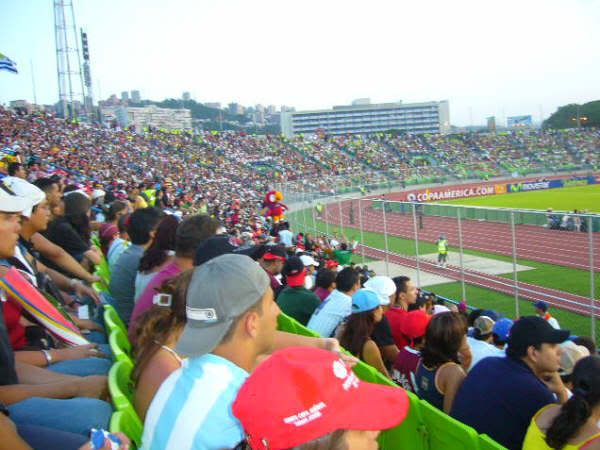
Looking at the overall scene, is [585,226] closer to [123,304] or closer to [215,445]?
[123,304]

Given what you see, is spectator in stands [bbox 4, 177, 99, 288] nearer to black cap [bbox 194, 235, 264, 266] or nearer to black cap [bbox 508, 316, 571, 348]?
black cap [bbox 194, 235, 264, 266]

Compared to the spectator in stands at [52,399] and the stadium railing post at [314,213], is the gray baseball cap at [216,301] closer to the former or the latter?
the spectator in stands at [52,399]

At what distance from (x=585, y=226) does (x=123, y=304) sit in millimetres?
6962

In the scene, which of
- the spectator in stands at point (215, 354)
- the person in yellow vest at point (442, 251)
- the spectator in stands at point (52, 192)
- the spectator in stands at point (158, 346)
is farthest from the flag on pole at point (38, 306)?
the person in yellow vest at point (442, 251)

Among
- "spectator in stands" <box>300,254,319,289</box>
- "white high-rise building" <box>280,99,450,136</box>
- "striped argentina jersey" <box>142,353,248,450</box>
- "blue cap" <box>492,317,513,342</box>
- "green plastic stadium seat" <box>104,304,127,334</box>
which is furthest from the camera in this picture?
"white high-rise building" <box>280,99,450,136</box>

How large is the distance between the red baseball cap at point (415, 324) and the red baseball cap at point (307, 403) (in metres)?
3.44

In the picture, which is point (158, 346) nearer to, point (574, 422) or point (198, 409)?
point (198, 409)

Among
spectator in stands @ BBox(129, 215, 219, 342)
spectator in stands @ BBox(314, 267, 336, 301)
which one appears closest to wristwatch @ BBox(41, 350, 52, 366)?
spectator in stands @ BBox(129, 215, 219, 342)

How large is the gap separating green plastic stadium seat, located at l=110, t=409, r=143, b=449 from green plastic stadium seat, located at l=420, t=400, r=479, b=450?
138 centimetres

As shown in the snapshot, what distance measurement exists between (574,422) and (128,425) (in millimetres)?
2059

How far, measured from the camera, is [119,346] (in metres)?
3.25

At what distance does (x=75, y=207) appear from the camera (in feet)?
21.5

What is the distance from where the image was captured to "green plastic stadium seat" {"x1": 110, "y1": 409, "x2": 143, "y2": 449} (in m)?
2.15

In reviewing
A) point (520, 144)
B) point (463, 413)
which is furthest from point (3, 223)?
point (520, 144)
